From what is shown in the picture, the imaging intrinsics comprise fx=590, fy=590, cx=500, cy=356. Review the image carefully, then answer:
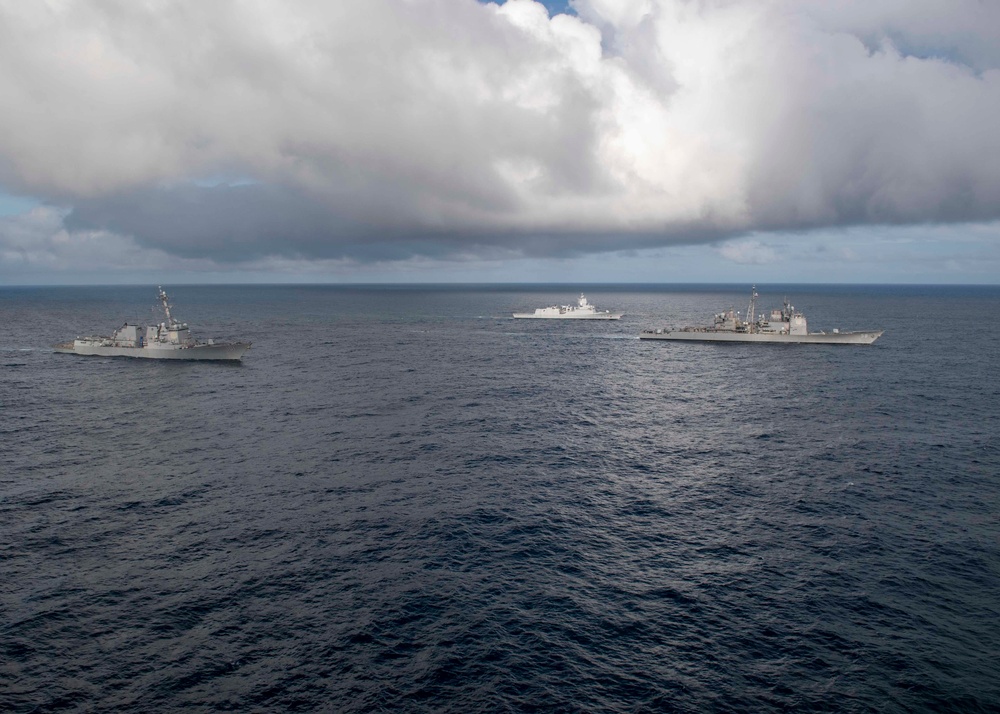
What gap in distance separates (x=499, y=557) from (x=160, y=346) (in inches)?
5721

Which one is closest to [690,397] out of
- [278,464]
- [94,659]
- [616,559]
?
[616,559]

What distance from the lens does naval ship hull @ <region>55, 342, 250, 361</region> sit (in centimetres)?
15800

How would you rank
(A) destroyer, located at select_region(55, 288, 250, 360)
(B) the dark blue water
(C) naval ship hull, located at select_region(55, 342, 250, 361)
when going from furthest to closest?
(A) destroyer, located at select_region(55, 288, 250, 360), (C) naval ship hull, located at select_region(55, 342, 250, 361), (B) the dark blue water

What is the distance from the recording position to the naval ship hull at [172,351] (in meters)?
158

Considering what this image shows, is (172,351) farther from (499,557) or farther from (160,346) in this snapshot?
(499,557)

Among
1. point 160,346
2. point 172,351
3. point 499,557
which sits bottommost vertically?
point 499,557

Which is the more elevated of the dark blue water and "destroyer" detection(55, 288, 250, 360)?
"destroyer" detection(55, 288, 250, 360)

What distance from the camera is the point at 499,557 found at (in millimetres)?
53438

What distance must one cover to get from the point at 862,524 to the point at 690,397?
6043 cm

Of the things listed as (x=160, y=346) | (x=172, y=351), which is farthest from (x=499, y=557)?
(x=160, y=346)

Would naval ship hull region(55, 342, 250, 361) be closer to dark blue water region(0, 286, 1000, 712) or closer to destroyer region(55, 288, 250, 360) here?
destroyer region(55, 288, 250, 360)

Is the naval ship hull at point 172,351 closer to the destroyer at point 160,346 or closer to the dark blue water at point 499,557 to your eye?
the destroyer at point 160,346

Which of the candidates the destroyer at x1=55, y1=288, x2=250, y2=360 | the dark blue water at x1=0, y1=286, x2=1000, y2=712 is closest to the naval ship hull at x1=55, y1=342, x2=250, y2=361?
the destroyer at x1=55, y1=288, x2=250, y2=360

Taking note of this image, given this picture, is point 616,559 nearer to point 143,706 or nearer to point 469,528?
point 469,528
